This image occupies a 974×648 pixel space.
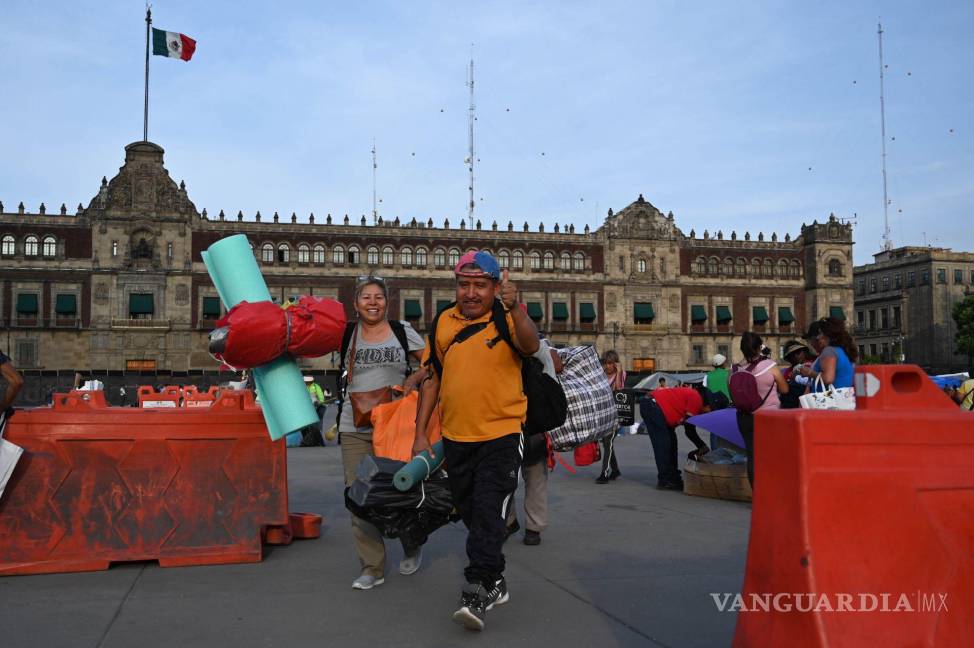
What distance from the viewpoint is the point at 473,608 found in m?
3.89

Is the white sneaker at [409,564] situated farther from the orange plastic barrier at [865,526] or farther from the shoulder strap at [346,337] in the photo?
the orange plastic barrier at [865,526]

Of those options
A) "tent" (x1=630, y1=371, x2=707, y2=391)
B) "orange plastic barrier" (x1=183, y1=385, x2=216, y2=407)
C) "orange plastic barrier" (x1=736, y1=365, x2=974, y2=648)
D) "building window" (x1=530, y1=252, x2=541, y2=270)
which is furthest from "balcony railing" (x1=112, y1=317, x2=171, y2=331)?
"orange plastic barrier" (x1=736, y1=365, x2=974, y2=648)

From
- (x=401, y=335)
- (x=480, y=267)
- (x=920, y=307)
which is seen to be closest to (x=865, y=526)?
(x=480, y=267)

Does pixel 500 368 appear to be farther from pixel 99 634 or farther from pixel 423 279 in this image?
pixel 423 279

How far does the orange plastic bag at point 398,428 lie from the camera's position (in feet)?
15.0

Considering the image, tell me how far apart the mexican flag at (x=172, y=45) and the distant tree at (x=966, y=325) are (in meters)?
53.9

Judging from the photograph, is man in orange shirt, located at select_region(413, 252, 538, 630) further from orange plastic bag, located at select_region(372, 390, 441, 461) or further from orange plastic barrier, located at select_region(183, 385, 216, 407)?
orange plastic barrier, located at select_region(183, 385, 216, 407)

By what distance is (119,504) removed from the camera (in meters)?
5.42

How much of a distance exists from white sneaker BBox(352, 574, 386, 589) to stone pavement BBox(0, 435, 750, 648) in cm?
6

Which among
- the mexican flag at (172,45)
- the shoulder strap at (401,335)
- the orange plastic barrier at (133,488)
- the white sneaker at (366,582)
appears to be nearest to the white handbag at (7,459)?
the orange plastic barrier at (133,488)

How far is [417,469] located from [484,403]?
470 mm

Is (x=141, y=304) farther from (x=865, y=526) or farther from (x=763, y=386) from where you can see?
(x=865, y=526)

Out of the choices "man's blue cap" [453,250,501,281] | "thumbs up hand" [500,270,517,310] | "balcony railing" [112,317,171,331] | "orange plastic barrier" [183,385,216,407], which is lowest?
"orange plastic barrier" [183,385,216,407]

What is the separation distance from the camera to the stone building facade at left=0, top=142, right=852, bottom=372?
51312mm
